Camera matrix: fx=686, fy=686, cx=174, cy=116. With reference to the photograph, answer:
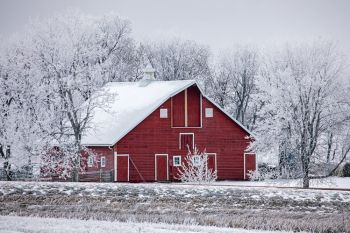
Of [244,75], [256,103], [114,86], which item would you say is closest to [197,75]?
[244,75]

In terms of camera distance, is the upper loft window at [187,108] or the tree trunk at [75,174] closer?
the tree trunk at [75,174]

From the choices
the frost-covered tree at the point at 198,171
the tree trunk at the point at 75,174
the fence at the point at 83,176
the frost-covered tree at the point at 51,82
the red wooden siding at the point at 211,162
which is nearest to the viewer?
the frost-covered tree at the point at 198,171

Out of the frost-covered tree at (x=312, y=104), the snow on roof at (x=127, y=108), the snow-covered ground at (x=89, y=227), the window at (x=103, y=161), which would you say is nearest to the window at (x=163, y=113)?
the snow on roof at (x=127, y=108)

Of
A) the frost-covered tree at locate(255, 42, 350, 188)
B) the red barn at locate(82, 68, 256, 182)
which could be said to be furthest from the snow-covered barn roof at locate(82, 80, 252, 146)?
the frost-covered tree at locate(255, 42, 350, 188)

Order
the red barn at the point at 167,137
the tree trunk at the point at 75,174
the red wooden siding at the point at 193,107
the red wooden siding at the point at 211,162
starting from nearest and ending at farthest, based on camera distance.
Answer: the tree trunk at the point at 75,174
the red barn at the point at 167,137
the red wooden siding at the point at 211,162
the red wooden siding at the point at 193,107

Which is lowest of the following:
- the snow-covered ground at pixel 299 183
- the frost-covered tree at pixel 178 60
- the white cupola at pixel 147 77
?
the snow-covered ground at pixel 299 183

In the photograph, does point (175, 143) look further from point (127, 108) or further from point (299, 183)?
point (299, 183)

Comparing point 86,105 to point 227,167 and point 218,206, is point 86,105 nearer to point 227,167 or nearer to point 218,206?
point 227,167

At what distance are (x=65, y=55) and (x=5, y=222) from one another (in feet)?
71.8

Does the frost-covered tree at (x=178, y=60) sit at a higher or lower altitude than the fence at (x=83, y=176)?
higher

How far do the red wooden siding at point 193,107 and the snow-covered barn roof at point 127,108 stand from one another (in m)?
0.73

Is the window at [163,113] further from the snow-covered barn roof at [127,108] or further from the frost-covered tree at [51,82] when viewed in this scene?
the frost-covered tree at [51,82]

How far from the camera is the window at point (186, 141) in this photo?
49000mm

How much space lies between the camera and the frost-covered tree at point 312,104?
40.2 metres
